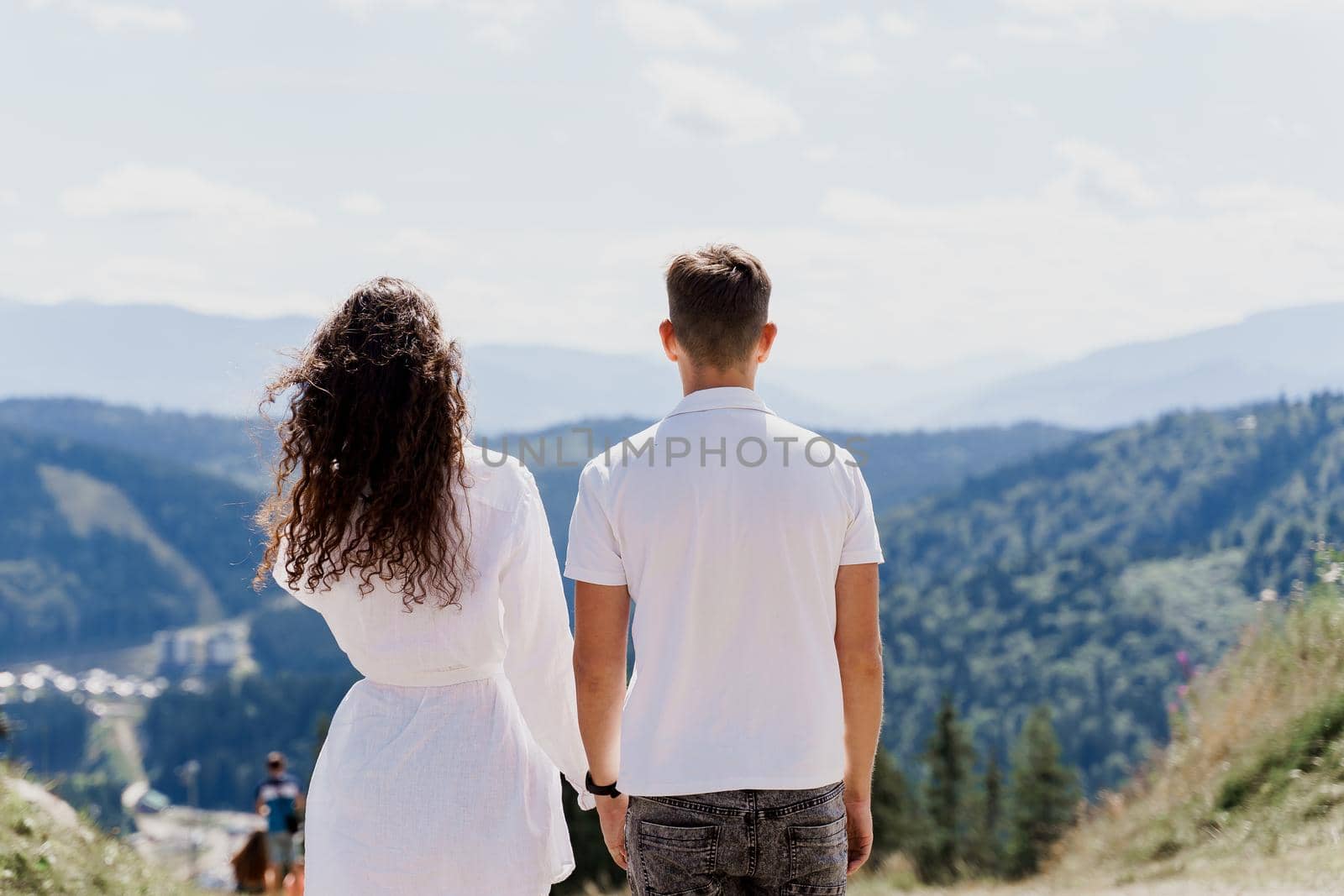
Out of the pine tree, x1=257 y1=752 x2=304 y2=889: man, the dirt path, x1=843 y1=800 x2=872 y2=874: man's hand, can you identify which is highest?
x1=843 y1=800 x2=872 y2=874: man's hand

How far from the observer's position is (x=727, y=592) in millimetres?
2400

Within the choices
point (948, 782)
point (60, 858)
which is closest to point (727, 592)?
point (60, 858)

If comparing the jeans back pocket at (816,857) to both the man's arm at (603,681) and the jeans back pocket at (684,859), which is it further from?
the man's arm at (603,681)

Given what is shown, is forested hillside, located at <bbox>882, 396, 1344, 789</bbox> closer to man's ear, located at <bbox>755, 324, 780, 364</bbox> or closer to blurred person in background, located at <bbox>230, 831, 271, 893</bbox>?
blurred person in background, located at <bbox>230, 831, 271, 893</bbox>

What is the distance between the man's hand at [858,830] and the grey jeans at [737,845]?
221 mm

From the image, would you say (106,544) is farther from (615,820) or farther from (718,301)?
(718,301)

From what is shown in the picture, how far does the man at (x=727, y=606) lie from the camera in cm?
238

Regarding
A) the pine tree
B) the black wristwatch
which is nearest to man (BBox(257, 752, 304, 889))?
the black wristwatch

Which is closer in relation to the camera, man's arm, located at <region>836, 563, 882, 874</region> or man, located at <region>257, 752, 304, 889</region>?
man's arm, located at <region>836, 563, 882, 874</region>

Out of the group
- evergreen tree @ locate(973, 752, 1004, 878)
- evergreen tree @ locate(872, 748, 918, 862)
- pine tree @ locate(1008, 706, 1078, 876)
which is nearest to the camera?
evergreen tree @ locate(872, 748, 918, 862)

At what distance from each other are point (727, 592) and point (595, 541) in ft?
1.03

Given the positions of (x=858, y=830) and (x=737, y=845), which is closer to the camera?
(x=737, y=845)

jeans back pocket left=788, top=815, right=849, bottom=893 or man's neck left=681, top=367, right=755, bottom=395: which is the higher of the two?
man's neck left=681, top=367, right=755, bottom=395

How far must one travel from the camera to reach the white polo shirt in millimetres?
2389
